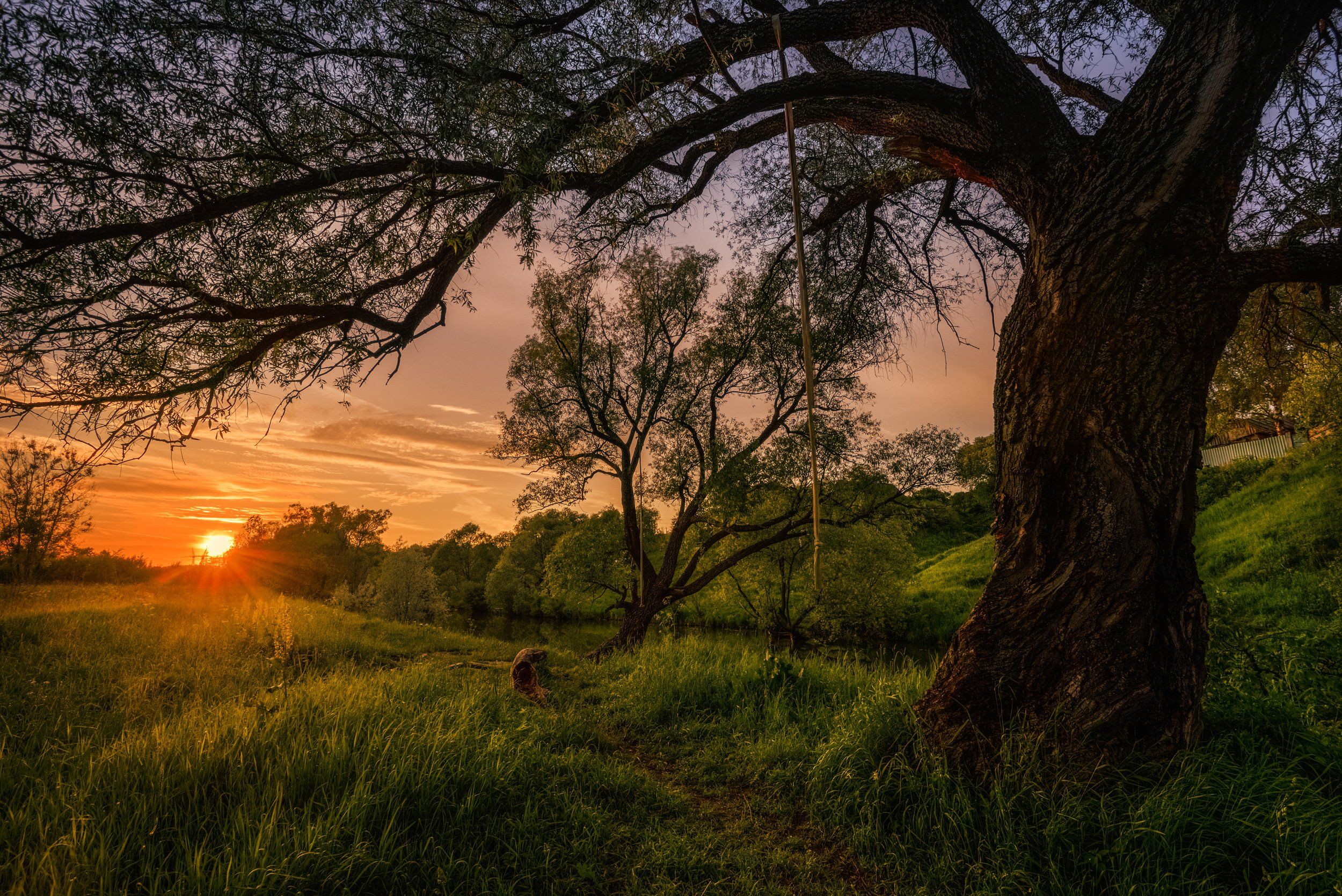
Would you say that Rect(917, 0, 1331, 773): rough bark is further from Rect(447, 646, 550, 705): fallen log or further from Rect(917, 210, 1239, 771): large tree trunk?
Rect(447, 646, 550, 705): fallen log

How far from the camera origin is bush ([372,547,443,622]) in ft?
88.7

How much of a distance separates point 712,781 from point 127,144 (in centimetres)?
650

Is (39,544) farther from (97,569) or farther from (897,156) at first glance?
(897,156)

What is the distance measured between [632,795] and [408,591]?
28.8m

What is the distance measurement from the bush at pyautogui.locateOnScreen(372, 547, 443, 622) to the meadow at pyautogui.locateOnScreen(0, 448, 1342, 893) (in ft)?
77.3

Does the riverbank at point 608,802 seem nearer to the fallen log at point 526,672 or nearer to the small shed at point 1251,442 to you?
the fallen log at point 526,672

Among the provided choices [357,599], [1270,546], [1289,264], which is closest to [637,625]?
[1289,264]

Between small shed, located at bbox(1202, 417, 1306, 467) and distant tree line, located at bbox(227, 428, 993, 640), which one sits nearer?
distant tree line, located at bbox(227, 428, 993, 640)

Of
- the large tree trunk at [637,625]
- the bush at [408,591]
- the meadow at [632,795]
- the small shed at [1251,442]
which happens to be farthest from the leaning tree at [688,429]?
the small shed at [1251,442]

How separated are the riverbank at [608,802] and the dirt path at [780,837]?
0.05 feet

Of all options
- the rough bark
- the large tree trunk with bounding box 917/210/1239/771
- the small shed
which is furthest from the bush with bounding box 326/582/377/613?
the small shed

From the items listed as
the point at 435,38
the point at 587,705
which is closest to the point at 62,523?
the point at 587,705

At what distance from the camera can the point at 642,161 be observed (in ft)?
11.0

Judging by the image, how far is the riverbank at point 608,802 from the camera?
223 cm
